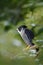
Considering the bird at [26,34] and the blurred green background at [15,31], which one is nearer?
the blurred green background at [15,31]

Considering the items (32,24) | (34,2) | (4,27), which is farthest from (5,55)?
(4,27)

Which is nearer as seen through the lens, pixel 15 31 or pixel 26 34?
pixel 26 34

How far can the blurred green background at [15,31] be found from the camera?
3109 millimetres

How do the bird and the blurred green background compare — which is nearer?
the blurred green background

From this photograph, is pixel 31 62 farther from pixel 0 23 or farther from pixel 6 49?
pixel 0 23

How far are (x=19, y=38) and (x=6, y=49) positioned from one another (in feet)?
1.17

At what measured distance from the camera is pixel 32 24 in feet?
12.1

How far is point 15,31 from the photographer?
14.8 ft

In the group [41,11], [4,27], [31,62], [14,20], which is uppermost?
[14,20]

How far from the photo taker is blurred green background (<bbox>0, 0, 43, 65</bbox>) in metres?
3.11

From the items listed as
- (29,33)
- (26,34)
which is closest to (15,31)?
(26,34)

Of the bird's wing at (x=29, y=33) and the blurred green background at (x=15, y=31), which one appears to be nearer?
the blurred green background at (x=15, y=31)

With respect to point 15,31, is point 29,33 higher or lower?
lower

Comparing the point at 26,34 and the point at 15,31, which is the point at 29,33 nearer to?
the point at 26,34
